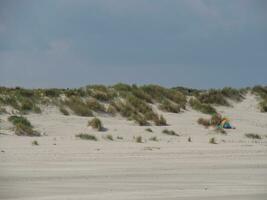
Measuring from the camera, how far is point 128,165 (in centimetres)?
1391

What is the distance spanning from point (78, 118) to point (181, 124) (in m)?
4.33

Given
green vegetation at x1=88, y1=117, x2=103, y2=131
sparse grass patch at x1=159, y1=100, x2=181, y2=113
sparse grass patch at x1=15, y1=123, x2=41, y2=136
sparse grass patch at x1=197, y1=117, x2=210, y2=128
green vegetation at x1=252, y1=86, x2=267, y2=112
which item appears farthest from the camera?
green vegetation at x1=252, y1=86, x2=267, y2=112

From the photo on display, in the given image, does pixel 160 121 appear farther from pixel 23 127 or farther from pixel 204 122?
pixel 23 127

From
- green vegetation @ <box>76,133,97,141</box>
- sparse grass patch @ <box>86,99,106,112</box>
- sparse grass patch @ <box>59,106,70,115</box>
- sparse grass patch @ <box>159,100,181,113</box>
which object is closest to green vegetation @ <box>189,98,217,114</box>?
sparse grass patch @ <box>159,100,181,113</box>

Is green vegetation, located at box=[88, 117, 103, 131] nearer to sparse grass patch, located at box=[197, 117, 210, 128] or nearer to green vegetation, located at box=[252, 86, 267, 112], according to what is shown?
sparse grass patch, located at box=[197, 117, 210, 128]

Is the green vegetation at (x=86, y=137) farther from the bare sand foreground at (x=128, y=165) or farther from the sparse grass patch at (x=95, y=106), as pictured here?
the sparse grass patch at (x=95, y=106)

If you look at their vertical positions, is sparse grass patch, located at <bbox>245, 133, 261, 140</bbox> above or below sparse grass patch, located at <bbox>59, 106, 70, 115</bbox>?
below

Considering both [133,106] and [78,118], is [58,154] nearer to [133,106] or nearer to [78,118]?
[78,118]

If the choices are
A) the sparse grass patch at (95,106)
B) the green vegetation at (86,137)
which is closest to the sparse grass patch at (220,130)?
the green vegetation at (86,137)

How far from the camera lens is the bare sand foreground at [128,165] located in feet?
33.9

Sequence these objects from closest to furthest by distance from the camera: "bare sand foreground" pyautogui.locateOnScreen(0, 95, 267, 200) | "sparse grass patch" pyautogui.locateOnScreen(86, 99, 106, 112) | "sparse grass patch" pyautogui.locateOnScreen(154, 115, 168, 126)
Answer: "bare sand foreground" pyautogui.locateOnScreen(0, 95, 267, 200)
"sparse grass patch" pyautogui.locateOnScreen(154, 115, 168, 126)
"sparse grass patch" pyautogui.locateOnScreen(86, 99, 106, 112)

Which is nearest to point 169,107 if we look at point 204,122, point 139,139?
point 204,122

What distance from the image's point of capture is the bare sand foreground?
10328mm

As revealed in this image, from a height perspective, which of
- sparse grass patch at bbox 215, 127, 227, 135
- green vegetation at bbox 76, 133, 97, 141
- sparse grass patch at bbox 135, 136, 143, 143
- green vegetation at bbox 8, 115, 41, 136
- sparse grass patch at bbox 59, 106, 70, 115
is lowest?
sparse grass patch at bbox 135, 136, 143, 143
